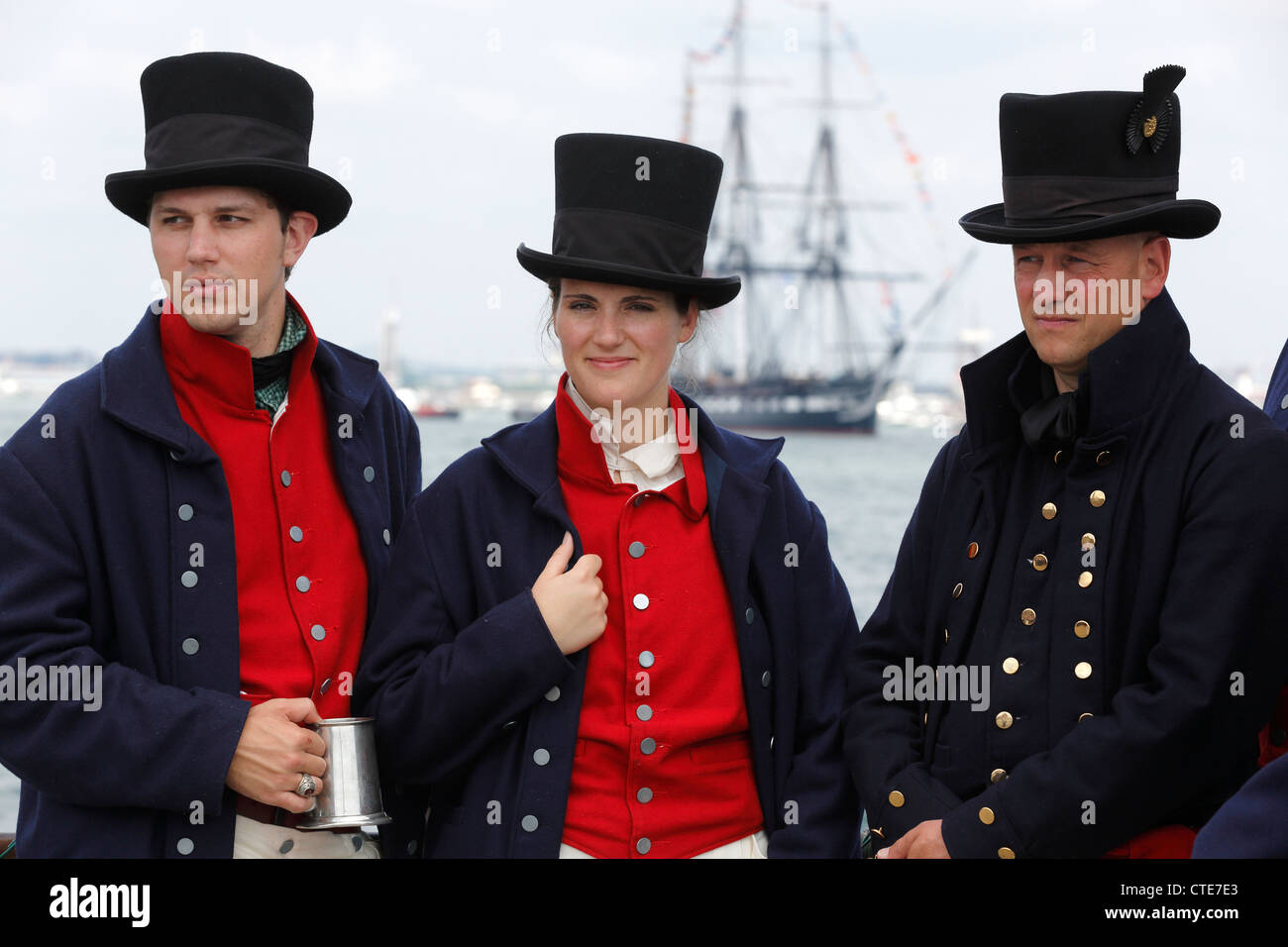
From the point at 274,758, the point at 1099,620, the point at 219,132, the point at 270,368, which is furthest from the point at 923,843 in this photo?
the point at 219,132

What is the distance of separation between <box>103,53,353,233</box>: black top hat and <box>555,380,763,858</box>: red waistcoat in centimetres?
79

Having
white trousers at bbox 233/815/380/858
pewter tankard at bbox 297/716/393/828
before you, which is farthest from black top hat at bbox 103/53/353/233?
white trousers at bbox 233/815/380/858

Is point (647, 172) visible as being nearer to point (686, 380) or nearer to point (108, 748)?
point (686, 380)

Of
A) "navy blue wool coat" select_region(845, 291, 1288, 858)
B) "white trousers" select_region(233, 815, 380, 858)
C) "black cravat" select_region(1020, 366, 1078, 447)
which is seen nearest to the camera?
"navy blue wool coat" select_region(845, 291, 1288, 858)

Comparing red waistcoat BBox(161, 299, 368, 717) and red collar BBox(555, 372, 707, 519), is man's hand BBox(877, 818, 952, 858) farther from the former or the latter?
red waistcoat BBox(161, 299, 368, 717)

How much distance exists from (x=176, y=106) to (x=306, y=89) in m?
0.31

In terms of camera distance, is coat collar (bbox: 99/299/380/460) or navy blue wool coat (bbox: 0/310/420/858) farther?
coat collar (bbox: 99/299/380/460)

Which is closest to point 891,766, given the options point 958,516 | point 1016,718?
point 1016,718

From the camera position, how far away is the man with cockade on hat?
2812 millimetres

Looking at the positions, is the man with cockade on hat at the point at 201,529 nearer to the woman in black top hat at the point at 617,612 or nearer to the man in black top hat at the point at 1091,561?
the woman in black top hat at the point at 617,612

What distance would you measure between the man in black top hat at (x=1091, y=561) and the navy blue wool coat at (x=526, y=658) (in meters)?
0.16

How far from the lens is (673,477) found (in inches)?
126

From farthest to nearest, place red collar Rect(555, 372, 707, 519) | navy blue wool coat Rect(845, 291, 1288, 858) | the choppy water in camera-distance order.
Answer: the choppy water → red collar Rect(555, 372, 707, 519) → navy blue wool coat Rect(845, 291, 1288, 858)
